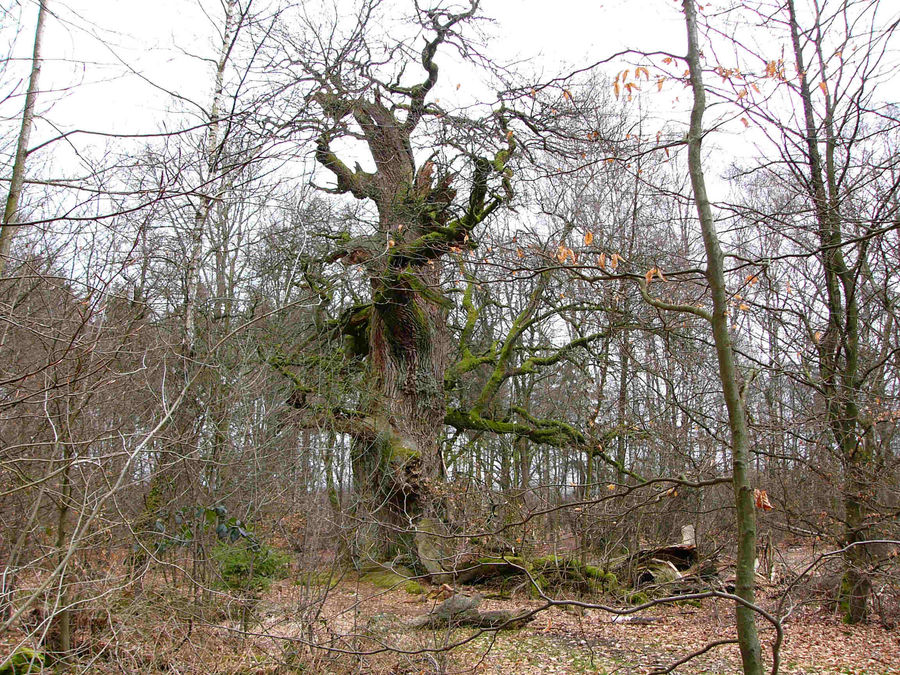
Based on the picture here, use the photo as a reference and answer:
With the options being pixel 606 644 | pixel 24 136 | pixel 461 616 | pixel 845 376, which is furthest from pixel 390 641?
pixel 845 376

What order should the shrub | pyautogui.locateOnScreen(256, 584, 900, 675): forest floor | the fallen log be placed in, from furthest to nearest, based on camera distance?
the fallen log, the shrub, pyautogui.locateOnScreen(256, 584, 900, 675): forest floor

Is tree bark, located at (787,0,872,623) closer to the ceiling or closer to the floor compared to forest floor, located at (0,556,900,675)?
closer to the ceiling

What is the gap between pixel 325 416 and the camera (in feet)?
26.5

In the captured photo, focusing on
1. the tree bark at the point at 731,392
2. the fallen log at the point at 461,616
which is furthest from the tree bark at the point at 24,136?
the fallen log at the point at 461,616

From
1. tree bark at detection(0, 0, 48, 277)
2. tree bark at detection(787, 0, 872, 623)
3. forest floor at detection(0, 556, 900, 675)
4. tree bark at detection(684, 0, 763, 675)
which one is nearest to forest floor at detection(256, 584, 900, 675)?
forest floor at detection(0, 556, 900, 675)

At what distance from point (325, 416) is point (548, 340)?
8929mm

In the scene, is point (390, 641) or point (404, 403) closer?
point (390, 641)

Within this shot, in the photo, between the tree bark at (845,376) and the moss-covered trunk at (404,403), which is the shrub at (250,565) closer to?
the moss-covered trunk at (404,403)

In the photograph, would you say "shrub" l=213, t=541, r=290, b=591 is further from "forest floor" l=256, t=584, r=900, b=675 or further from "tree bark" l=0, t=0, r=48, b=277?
"tree bark" l=0, t=0, r=48, b=277

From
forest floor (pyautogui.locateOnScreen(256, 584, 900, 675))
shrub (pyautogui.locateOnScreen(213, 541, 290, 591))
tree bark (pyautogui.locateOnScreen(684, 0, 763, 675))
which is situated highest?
tree bark (pyautogui.locateOnScreen(684, 0, 763, 675))

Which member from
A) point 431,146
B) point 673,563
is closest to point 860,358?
point 673,563

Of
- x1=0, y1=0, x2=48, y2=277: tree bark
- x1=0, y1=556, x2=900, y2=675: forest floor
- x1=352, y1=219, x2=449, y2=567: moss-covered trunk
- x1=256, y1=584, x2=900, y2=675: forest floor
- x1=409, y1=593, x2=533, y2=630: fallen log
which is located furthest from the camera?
x1=352, y1=219, x2=449, y2=567: moss-covered trunk

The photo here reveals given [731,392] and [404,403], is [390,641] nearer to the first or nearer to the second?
[731,392]

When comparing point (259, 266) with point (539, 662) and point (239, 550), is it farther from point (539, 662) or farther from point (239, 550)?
point (539, 662)
